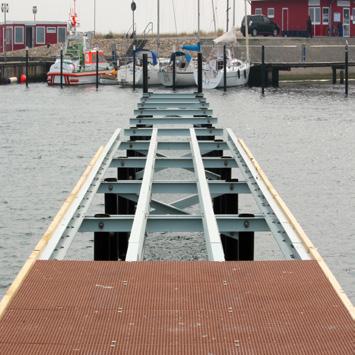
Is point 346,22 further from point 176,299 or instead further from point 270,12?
point 176,299

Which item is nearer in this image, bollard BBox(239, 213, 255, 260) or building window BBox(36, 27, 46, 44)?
bollard BBox(239, 213, 255, 260)

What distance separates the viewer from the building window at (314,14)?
8788 centimetres

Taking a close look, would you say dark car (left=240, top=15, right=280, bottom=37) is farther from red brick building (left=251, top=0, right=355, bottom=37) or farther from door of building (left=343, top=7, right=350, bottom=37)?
door of building (left=343, top=7, right=350, bottom=37)

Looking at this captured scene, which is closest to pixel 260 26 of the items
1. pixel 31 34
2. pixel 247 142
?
pixel 31 34

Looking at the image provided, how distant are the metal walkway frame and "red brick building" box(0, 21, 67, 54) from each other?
7653 centimetres

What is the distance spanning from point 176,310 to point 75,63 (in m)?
68.0

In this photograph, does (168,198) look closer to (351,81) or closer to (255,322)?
(255,322)

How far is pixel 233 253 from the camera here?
13391 mm

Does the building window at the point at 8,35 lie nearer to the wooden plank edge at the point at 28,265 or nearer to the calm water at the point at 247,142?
the calm water at the point at 247,142

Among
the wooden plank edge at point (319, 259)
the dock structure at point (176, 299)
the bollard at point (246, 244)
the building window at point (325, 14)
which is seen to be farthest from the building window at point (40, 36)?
the dock structure at point (176, 299)

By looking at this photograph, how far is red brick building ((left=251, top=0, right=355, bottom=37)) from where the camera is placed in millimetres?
88000

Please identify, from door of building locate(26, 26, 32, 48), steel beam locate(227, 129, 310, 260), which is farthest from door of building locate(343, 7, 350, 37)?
steel beam locate(227, 129, 310, 260)

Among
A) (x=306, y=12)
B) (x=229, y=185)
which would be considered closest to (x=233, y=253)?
(x=229, y=185)

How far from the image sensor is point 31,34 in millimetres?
99688
